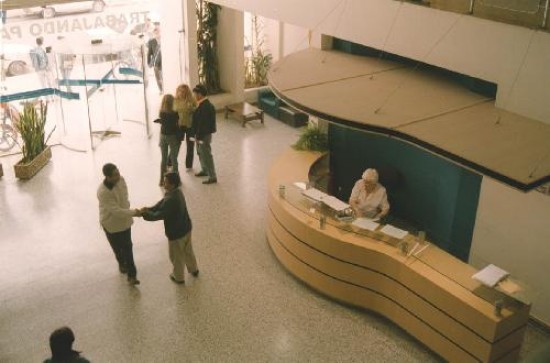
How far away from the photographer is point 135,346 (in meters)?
6.38

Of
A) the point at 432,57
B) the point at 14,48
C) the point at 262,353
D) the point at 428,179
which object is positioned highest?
the point at 432,57

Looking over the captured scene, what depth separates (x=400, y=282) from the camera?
6426 millimetres

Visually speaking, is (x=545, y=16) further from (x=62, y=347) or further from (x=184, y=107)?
(x=184, y=107)

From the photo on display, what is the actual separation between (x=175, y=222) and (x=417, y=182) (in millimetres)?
3266

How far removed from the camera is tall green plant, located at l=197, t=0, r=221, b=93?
12250 mm

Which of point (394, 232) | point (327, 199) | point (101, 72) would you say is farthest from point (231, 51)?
point (394, 232)

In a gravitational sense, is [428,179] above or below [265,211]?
above

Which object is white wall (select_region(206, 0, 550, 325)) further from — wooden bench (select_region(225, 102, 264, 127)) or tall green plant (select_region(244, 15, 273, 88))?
tall green plant (select_region(244, 15, 273, 88))

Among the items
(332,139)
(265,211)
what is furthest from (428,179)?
(265,211)

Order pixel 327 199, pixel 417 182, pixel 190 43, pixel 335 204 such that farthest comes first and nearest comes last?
1. pixel 190 43
2. pixel 417 182
3. pixel 327 199
4. pixel 335 204

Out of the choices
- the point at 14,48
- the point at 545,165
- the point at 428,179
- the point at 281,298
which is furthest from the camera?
the point at 14,48

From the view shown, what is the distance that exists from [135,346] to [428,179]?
Answer: 4.08 meters

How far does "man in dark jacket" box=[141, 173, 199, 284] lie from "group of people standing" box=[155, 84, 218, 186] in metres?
2.50

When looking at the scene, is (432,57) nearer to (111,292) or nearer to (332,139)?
(332,139)
